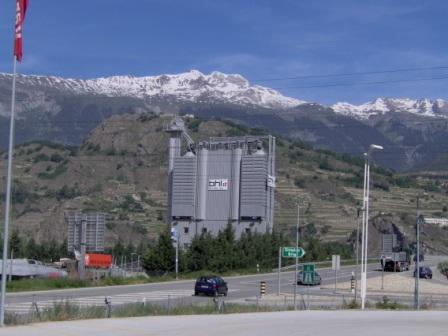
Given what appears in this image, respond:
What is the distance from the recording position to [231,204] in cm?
10225

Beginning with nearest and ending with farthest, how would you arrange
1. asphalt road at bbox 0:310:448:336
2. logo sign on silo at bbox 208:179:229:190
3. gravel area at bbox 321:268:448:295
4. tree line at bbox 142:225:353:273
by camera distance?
asphalt road at bbox 0:310:448:336, gravel area at bbox 321:268:448:295, tree line at bbox 142:225:353:273, logo sign on silo at bbox 208:179:229:190

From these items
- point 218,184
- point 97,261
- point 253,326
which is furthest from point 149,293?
point 218,184

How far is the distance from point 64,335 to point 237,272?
6419cm

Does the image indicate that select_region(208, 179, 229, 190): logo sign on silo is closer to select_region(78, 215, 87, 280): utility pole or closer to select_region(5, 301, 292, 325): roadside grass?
select_region(78, 215, 87, 280): utility pole

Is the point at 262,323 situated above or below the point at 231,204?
below

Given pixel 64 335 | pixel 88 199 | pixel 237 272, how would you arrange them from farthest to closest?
1. pixel 88 199
2. pixel 237 272
3. pixel 64 335

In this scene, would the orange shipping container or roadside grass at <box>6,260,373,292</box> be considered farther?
the orange shipping container

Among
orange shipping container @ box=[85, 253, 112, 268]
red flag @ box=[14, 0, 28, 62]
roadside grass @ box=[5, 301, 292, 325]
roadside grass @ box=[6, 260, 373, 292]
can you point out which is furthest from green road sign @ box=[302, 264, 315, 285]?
red flag @ box=[14, 0, 28, 62]

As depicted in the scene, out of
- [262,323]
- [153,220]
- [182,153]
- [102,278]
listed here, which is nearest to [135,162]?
[153,220]

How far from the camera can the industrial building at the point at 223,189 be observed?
10075 centimetres

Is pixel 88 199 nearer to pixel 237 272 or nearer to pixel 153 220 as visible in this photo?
pixel 153 220

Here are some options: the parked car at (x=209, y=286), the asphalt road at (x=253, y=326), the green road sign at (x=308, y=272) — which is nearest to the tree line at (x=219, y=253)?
the green road sign at (x=308, y=272)

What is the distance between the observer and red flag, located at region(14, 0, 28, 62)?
91.1ft

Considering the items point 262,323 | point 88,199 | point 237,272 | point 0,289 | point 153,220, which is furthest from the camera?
point 88,199
